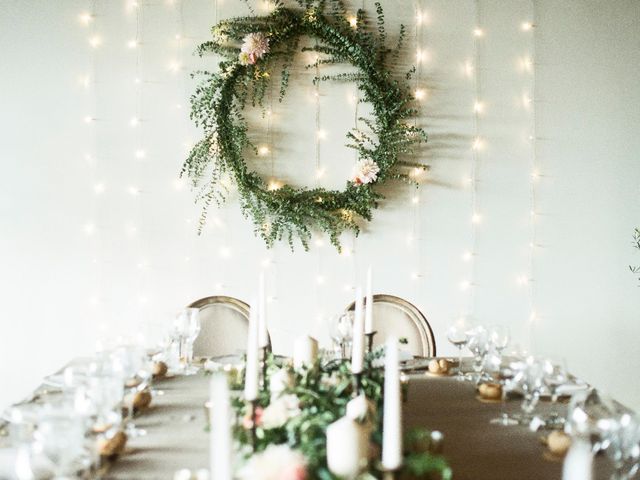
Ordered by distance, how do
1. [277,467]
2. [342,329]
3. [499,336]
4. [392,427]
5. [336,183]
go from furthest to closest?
[336,183]
[342,329]
[499,336]
[277,467]
[392,427]

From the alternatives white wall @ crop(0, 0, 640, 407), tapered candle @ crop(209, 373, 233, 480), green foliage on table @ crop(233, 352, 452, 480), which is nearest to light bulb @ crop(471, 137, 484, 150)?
white wall @ crop(0, 0, 640, 407)

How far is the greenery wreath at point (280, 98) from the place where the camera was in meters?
3.38

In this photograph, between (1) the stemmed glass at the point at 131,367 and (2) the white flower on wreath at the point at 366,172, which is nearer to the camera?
(1) the stemmed glass at the point at 131,367

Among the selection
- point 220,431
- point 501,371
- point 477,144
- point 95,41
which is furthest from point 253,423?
point 95,41

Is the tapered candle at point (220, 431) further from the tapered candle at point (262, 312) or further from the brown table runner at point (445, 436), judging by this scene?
the tapered candle at point (262, 312)

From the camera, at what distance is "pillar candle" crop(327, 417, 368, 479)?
3.85 feet

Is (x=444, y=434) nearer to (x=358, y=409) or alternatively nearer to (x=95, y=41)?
(x=358, y=409)

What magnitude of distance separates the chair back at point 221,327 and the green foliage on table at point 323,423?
1045 millimetres

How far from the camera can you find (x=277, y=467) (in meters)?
1.09

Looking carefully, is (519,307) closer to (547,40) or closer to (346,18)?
(547,40)

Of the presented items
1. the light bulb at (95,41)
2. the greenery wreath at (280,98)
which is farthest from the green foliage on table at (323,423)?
the light bulb at (95,41)

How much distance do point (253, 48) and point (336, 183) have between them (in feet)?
2.77

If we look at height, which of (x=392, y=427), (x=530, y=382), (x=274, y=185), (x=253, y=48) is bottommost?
(x=530, y=382)

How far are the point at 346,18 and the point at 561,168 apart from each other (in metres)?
1.47
